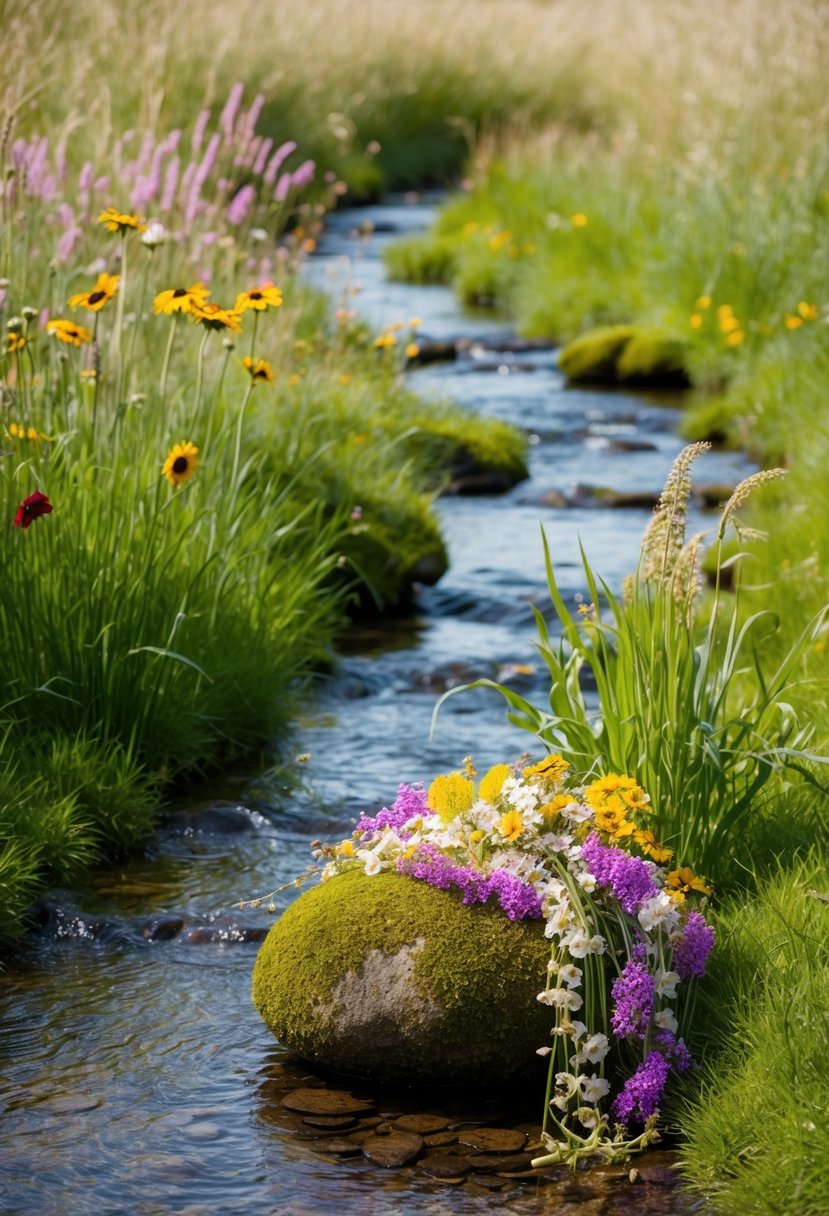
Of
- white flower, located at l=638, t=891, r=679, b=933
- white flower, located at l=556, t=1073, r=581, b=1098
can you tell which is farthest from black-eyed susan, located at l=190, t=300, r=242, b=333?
white flower, located at l=556, t=1073, r=581, b=1098

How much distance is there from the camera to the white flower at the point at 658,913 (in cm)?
330

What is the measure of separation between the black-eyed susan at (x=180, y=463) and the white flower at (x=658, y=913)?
1854mm

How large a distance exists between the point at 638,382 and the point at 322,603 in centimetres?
618

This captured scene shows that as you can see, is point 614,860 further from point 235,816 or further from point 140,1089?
point 235,816

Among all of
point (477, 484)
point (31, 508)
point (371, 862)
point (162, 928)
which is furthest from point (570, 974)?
point (477, 484)

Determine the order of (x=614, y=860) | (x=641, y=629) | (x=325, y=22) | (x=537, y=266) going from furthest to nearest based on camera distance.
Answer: (x=325, y=22) < (x=537, y=266) < (x=641, y=629) < (x=614, y=860)

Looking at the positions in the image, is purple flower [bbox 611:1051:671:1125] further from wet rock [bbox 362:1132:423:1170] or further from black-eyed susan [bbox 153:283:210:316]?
black-eyed susan [bbox 153:283:210:316]

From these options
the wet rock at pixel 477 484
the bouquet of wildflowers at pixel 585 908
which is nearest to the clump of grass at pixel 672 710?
the bouquet of wildflowers at pixel 585 908

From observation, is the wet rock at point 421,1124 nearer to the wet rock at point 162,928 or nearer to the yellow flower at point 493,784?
the yellow flower at point 493,784

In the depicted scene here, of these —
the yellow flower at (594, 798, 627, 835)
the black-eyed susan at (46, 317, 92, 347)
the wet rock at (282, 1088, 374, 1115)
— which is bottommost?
the wet rock at (282, 1088, 374, 1115)

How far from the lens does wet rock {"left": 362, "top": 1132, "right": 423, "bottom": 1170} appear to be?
10.4 ft

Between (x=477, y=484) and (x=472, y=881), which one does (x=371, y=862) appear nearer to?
(x=472, y=881)

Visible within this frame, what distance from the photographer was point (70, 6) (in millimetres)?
10016

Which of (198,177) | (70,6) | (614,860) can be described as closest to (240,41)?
(70,6)
